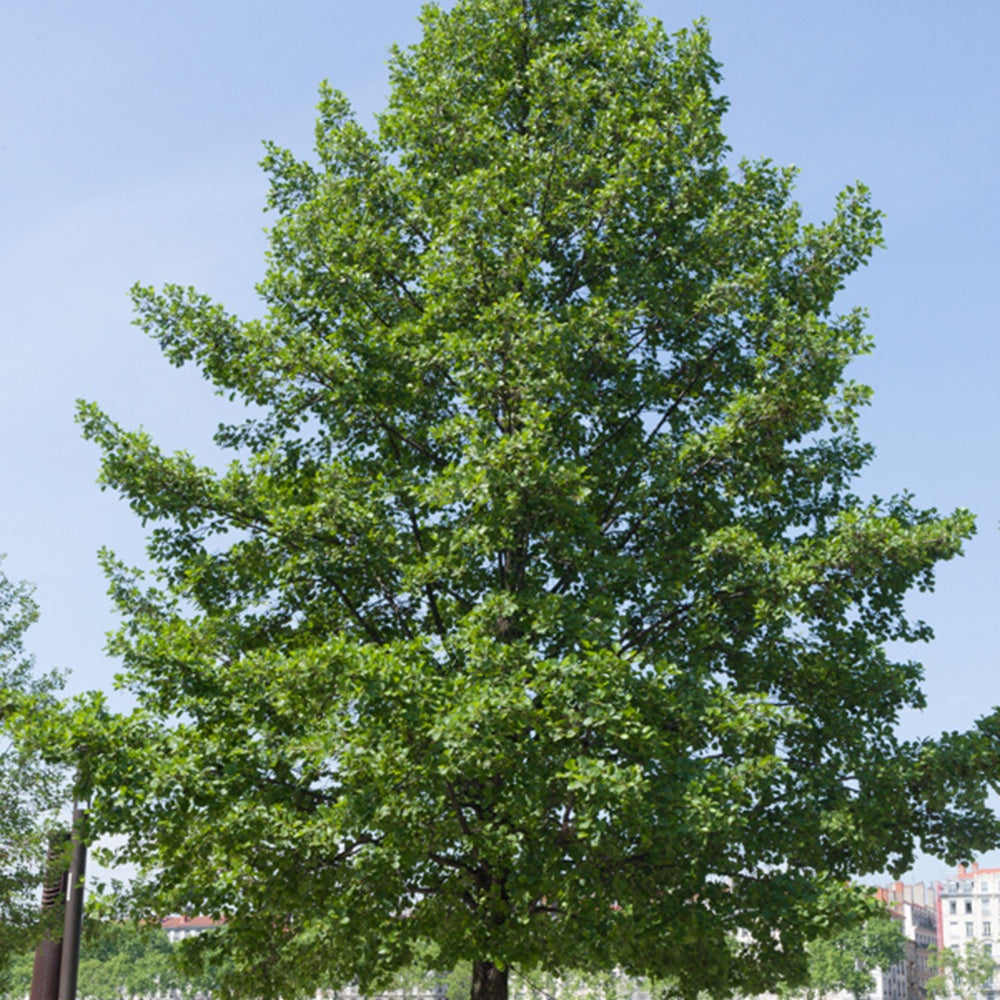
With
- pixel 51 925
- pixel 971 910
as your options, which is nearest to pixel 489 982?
pixel 51 925

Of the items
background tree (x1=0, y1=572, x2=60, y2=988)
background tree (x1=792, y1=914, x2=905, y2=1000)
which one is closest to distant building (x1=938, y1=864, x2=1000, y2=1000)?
background tree (x1=792, y1=914, x2=905, y2=1000)

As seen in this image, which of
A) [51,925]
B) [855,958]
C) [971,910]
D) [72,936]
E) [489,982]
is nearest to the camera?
[489,982]

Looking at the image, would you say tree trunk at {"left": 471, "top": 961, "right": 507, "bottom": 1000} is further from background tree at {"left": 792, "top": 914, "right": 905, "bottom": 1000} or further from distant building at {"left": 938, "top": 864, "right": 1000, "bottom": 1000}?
distant building at {"left": 938, "top": 864, "right": 1000, "bottom": 1000}

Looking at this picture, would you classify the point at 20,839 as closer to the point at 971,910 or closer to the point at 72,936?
the point at 72,936

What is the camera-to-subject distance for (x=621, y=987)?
12506 centimetres

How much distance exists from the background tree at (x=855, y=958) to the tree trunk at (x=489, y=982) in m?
114

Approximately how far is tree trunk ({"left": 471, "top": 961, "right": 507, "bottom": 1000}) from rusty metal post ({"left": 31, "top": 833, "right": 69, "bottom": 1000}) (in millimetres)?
8425

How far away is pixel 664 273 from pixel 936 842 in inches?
359

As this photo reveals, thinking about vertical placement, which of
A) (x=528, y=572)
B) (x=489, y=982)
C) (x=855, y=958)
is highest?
(x=528, y=572)

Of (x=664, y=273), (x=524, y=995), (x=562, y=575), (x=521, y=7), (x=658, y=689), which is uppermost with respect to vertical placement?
(x=521, y=7)

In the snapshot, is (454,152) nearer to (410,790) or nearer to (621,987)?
(410,790)

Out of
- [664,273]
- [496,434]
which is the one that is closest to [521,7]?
[664,273]

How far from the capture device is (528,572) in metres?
16.8

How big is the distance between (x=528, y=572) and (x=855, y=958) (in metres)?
126
